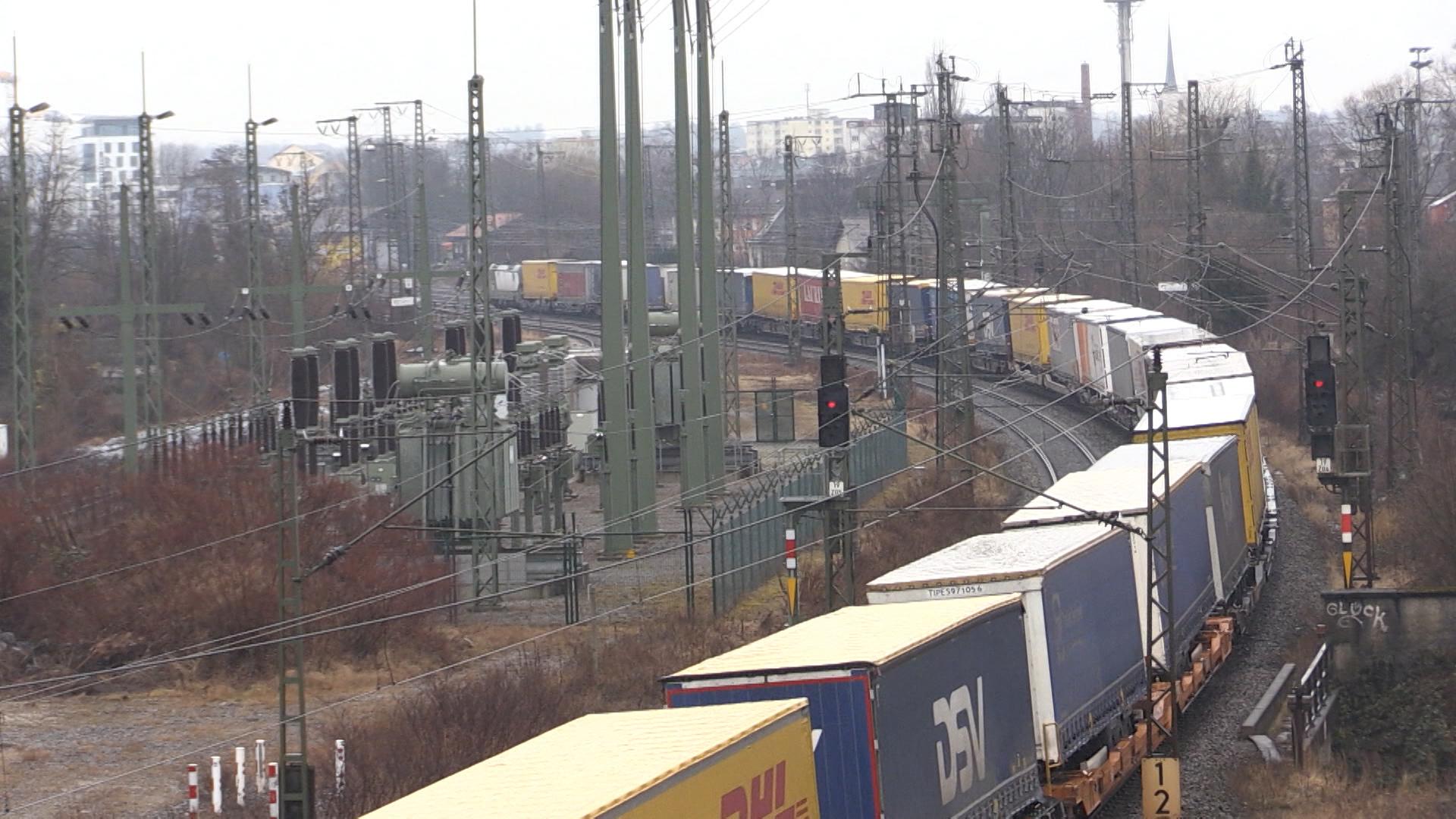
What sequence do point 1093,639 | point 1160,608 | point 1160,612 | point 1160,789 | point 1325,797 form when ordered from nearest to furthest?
point 1160,789 → point 1093,639 → point 1325,797 → point 1160,608 → point 1160,612

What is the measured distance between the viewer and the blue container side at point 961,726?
1302 centimetres

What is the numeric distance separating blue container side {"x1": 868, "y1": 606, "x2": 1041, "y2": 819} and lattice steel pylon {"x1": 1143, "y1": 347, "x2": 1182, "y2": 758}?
4.31 m

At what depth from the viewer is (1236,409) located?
31.9m

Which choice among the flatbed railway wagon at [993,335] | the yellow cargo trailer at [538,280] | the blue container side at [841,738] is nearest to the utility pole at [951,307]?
the flatbed railway wagon at [993,335]

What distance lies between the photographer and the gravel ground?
63.4 feet

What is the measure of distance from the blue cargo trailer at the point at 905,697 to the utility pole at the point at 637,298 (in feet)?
51.3

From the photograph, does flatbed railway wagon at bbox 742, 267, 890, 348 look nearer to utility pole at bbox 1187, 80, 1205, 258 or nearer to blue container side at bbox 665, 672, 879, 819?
utility pole at bbox 1187, 80, 1205, 258

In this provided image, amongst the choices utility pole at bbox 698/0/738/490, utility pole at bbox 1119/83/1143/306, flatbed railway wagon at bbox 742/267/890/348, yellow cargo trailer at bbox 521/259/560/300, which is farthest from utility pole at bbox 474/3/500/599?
yellow cargo trailer at bbox 521/259/560/300

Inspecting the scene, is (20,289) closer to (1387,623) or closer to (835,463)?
(835,463)

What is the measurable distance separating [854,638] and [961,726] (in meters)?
1.25

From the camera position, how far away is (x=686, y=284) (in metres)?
36.7

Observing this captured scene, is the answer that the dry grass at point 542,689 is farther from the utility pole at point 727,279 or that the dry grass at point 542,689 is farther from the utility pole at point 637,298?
the utility pole at point 727,279

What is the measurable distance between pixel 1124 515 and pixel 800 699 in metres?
9.04

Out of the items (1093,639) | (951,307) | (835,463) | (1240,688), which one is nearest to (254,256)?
(951,307)
